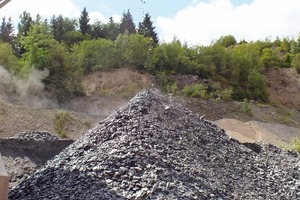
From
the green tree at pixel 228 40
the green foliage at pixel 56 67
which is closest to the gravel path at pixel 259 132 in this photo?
the green foliage at pixel 56 67

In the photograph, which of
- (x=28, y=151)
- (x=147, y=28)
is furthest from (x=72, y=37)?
(x=28, y=151)

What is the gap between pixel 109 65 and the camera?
26.2m

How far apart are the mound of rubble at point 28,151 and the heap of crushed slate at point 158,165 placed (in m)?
1.59

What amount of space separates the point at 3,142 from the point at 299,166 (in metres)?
5.71

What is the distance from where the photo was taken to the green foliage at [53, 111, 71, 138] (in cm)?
1651

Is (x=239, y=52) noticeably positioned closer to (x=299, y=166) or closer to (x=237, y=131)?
(x=237, y=131)

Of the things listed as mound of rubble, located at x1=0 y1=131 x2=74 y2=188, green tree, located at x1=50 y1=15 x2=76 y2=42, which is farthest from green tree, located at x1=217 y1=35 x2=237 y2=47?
mound of rubble, located at x1=0 y1=131 x2=74 y2=188

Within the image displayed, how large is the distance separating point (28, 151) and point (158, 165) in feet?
14.3

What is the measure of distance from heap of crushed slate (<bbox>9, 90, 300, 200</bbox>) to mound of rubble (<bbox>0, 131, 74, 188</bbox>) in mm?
1587

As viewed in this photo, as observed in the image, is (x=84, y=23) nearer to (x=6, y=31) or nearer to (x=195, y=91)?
(x=6, y=31)

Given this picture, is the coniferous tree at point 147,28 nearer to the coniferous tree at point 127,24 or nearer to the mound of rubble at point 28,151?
the coniferous tree at point 127,24

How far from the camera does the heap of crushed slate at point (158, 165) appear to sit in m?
7.32

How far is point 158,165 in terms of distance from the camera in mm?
7789

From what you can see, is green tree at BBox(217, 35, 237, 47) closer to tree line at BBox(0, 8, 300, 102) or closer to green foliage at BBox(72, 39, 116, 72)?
tree line at BBox(0, 8, 300, 102)
